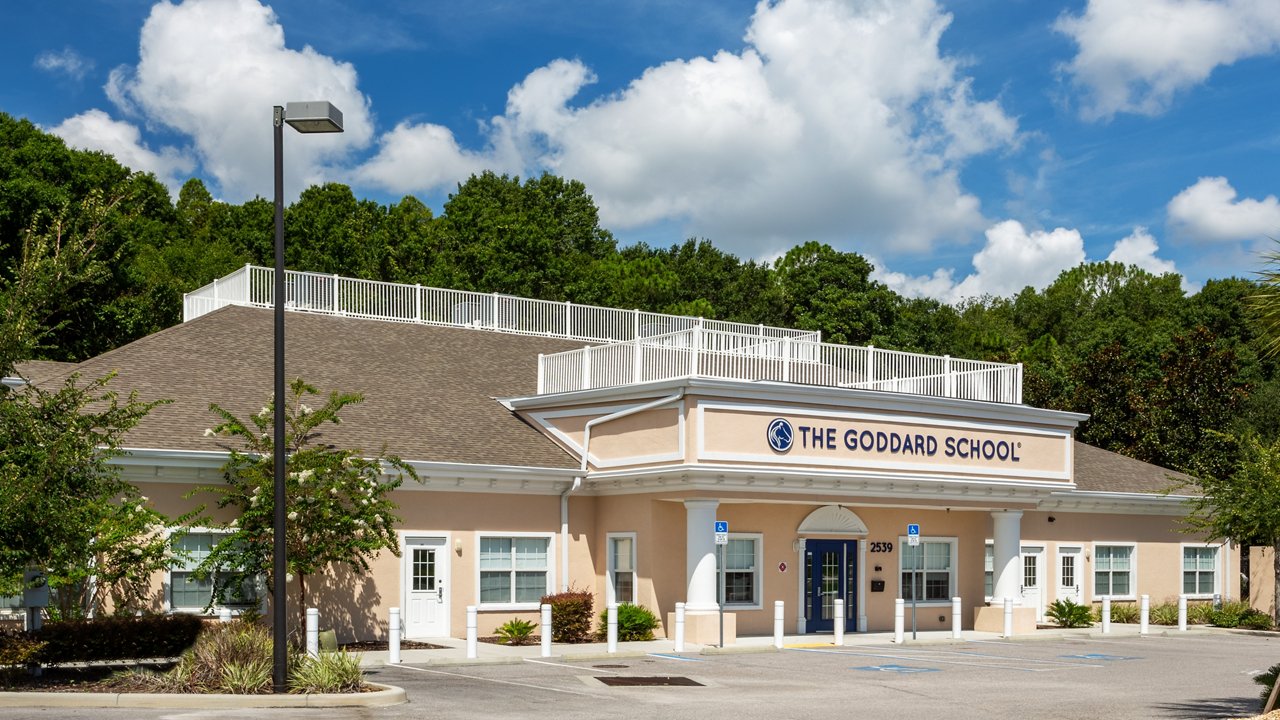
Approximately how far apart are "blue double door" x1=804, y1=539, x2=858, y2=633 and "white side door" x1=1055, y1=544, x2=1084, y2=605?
7.71m

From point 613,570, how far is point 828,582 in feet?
16.1

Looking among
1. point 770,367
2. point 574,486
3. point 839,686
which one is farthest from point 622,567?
point 839,686

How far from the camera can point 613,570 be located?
3041cm

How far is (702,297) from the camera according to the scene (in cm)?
8019

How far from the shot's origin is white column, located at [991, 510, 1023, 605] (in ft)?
109

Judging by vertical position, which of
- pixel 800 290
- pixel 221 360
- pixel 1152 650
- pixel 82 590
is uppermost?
pixel 800 290

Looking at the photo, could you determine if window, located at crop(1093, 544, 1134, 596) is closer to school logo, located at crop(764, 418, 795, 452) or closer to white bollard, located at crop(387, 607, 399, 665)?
school logo, located at crop(764, 418, 795, 452)

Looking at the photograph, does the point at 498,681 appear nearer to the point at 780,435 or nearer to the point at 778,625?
the point at 778,625

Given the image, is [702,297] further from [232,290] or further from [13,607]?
[13,607]

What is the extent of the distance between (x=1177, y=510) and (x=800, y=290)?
117 feet

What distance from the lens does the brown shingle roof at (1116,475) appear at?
37969 mm

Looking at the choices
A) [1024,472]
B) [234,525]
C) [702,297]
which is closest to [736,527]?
[1024,472]

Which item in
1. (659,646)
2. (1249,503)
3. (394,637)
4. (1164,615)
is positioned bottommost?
(1164,615)

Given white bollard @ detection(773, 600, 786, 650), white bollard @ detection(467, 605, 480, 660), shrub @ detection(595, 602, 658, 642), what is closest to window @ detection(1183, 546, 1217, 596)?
white bollard @ detection(773, 600, 786, 650)
